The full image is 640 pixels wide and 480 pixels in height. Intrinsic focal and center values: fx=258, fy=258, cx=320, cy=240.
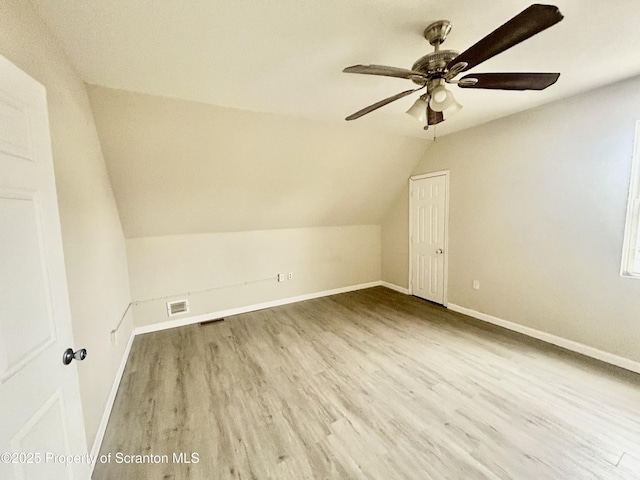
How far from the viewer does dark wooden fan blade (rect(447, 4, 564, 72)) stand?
945 mm

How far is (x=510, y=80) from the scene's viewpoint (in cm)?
149

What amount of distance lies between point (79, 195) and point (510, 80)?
110 inches

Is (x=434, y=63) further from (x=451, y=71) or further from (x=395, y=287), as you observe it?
(x=395, y=287)

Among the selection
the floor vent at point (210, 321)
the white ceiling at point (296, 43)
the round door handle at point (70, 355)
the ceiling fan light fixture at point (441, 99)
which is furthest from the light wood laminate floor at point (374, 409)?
the white ceiling at point (296, 43)

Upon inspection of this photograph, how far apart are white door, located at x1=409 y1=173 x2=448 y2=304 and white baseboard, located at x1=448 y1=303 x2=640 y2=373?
62cm

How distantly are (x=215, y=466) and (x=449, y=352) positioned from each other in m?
2.30

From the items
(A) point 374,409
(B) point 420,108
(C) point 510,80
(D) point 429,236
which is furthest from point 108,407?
(D) point 429,236

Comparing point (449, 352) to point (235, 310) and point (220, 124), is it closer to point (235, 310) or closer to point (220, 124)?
point (235, 310)

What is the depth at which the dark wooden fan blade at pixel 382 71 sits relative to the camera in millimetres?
1330

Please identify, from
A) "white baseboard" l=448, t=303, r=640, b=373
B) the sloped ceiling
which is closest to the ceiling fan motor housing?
the sloped ceiling

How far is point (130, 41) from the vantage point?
1527mm

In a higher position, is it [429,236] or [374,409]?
[429,236]

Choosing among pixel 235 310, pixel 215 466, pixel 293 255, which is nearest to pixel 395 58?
pixel 215 466

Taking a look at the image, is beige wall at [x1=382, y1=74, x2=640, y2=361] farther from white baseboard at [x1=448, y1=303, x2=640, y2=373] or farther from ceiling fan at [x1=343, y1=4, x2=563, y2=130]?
ceiling fan at [x1=343, y1=4, x2=563, y2=130]
